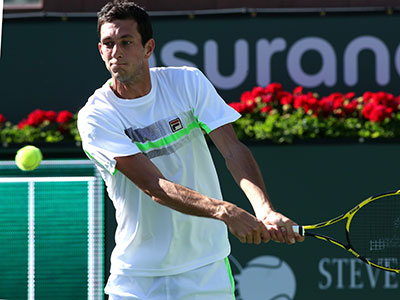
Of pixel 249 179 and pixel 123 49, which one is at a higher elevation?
pixel 123 49

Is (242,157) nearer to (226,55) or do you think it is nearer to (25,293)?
(25,293)

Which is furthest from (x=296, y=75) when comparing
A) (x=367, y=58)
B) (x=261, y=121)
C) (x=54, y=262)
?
(x=54, y=262)

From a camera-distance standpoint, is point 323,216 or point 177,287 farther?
point 323,216

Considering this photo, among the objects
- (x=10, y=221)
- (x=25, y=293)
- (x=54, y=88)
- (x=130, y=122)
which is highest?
(x=54, y=88)

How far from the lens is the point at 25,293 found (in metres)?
5.90

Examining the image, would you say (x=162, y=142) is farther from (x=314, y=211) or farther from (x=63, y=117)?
(x=63, y=117)

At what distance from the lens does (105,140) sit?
3.26 m

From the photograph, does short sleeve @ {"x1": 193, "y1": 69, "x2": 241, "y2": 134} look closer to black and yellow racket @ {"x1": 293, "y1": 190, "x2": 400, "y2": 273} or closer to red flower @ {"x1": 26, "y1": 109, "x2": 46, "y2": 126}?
black and yellow racket @ {"x1": 293, "y1": 190, "x2": 400, "y2": 273}

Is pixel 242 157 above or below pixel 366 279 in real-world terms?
above

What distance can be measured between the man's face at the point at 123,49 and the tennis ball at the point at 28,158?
260 centimetres

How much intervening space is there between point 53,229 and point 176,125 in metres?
2.77

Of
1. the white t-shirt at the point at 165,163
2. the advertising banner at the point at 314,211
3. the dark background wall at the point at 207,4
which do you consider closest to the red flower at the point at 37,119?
the advertising banner at the point at 314,211

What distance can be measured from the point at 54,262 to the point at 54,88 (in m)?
2.00

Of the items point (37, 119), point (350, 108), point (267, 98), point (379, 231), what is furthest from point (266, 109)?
point (37, 119)
